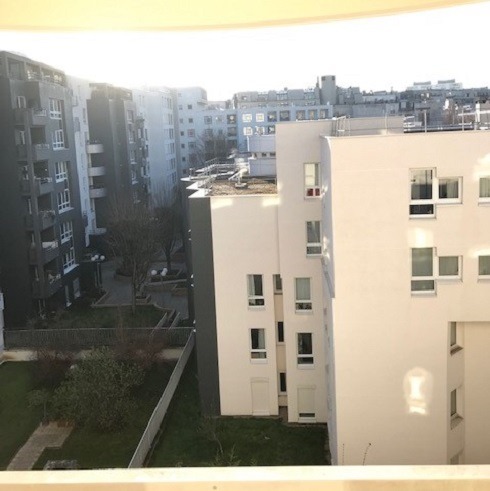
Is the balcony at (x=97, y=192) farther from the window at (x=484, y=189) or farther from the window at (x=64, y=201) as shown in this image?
the window at (x=484, y=189)

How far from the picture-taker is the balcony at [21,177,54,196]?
2073 centimetres

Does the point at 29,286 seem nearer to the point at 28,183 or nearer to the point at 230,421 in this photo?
the point at 28,183

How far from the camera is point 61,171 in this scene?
2356cm

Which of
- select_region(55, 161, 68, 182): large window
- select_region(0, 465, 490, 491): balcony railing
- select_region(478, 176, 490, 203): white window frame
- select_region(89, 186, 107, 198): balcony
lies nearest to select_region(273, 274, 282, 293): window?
select_region(478, 176, 490, 203): white window frame

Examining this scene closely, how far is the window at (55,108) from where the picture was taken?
2306 centimetres

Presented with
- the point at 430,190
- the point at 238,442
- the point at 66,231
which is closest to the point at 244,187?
the point at 238,442

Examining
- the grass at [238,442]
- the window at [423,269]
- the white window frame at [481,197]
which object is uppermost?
the white window frame at [481,197]

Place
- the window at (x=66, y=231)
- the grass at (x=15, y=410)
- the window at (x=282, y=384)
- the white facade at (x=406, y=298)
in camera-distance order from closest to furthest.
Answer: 1. the white facade at (x=406, y=298)
2. the grass at (x=15, y=410)
3. the window at (x=282, y=384)
4. the window at (x=66, y=231)

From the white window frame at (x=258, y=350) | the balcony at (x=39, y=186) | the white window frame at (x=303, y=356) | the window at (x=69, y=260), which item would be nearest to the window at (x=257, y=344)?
the white window frame at (x=258, y=350)

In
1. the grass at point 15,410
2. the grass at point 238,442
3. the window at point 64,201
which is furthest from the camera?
the window at point 64,201

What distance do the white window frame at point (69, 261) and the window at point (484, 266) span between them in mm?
16272

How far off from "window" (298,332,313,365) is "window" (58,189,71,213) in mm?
12521

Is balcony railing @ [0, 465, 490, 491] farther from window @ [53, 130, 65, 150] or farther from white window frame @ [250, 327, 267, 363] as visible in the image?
window @ [53, 130, 65, 150]

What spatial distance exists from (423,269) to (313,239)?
3681 millimetres
